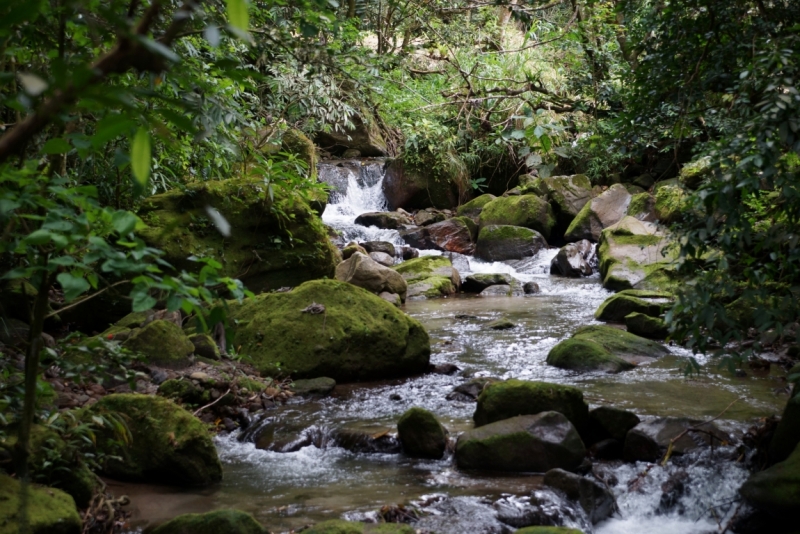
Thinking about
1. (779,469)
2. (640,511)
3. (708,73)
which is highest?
(708,73)

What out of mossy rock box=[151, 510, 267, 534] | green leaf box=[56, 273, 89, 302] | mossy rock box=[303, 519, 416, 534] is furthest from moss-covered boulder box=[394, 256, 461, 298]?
green leaf box=[56, 273, 89, 302]

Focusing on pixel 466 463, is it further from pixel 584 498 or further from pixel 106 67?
pixel 106 67

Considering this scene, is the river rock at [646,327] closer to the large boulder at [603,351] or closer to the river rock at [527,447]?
the large boulder at [603,351]

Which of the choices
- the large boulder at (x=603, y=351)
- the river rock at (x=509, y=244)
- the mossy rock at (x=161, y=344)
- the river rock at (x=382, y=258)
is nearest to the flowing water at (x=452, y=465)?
the large boulder at (x=603, y=351)

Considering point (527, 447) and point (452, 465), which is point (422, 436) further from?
point (527, 447)

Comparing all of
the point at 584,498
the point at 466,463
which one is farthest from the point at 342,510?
the point at 584,498

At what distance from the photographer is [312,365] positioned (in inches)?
280

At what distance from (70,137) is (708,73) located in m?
3.91

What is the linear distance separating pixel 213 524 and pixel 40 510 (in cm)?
79

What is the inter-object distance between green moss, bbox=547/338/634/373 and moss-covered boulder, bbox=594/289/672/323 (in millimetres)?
2191

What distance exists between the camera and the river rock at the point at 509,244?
656 inches

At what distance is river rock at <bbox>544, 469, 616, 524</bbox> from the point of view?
431 centimetres

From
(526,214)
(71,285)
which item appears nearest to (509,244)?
(526,214)

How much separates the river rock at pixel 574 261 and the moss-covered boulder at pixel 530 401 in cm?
972
